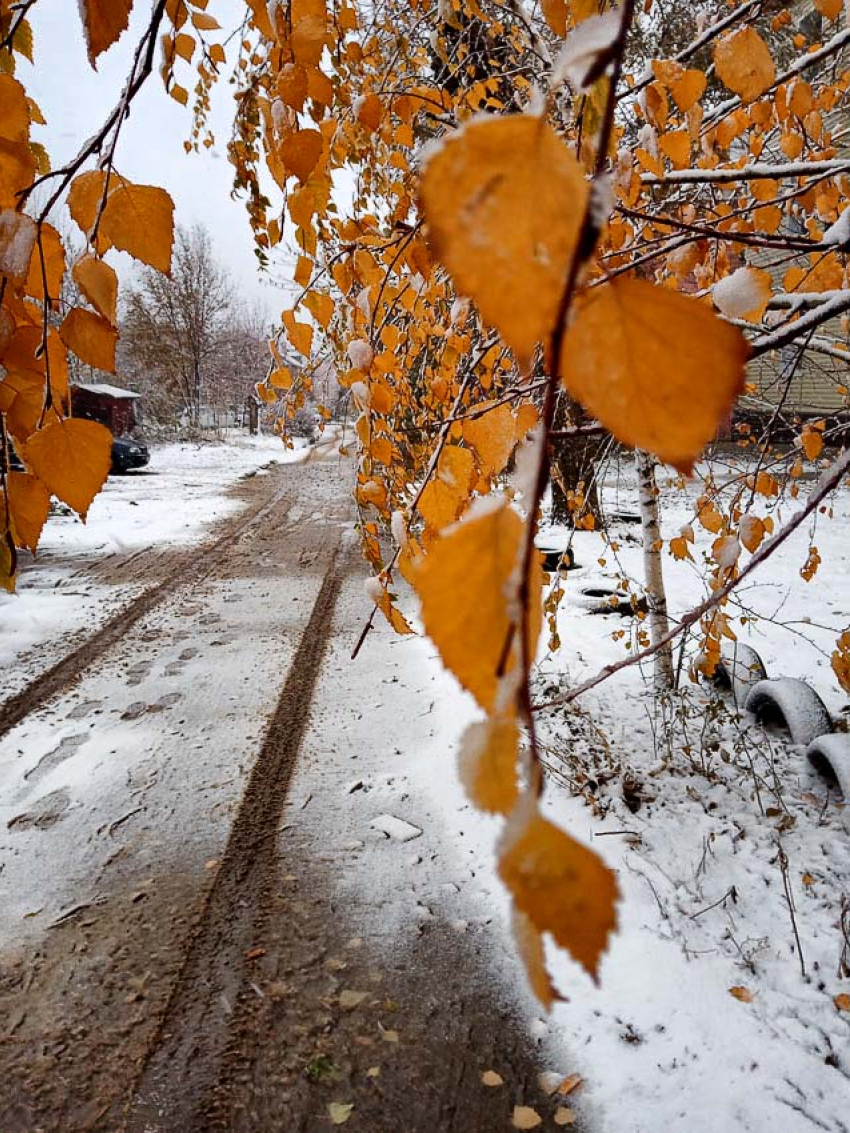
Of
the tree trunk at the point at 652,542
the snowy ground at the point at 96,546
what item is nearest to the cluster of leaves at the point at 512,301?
the snowy ground at the point at 96,546

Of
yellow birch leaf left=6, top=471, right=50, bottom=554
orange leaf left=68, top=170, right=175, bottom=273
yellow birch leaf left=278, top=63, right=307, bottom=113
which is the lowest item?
yellow birch leaf left=6, top=471, right=50, bottom=554

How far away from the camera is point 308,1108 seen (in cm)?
162

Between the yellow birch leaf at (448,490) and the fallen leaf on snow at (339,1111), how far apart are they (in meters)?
1.61

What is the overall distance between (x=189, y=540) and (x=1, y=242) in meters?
7.59

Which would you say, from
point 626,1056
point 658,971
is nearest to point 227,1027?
point 626,1056

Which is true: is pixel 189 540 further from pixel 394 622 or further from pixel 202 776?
pixel 394 622

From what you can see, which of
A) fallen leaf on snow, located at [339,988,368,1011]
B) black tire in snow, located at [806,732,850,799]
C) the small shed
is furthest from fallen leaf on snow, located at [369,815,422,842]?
the small shed

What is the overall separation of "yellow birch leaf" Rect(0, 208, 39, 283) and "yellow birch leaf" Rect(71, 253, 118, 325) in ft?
0.20

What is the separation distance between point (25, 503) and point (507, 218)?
0.60 metres

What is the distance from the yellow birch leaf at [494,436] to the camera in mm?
809

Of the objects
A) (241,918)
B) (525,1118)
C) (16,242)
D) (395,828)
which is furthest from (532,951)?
(395,828)

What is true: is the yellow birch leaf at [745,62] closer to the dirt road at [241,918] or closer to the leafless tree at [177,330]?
the dirt road at [241,918]

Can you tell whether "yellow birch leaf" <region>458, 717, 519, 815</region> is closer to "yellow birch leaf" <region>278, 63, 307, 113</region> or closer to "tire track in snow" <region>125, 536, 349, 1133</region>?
"yellow birch leaf" <region>278, 63, 307, 113</region>

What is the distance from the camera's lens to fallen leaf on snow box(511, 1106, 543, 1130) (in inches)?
62.4
